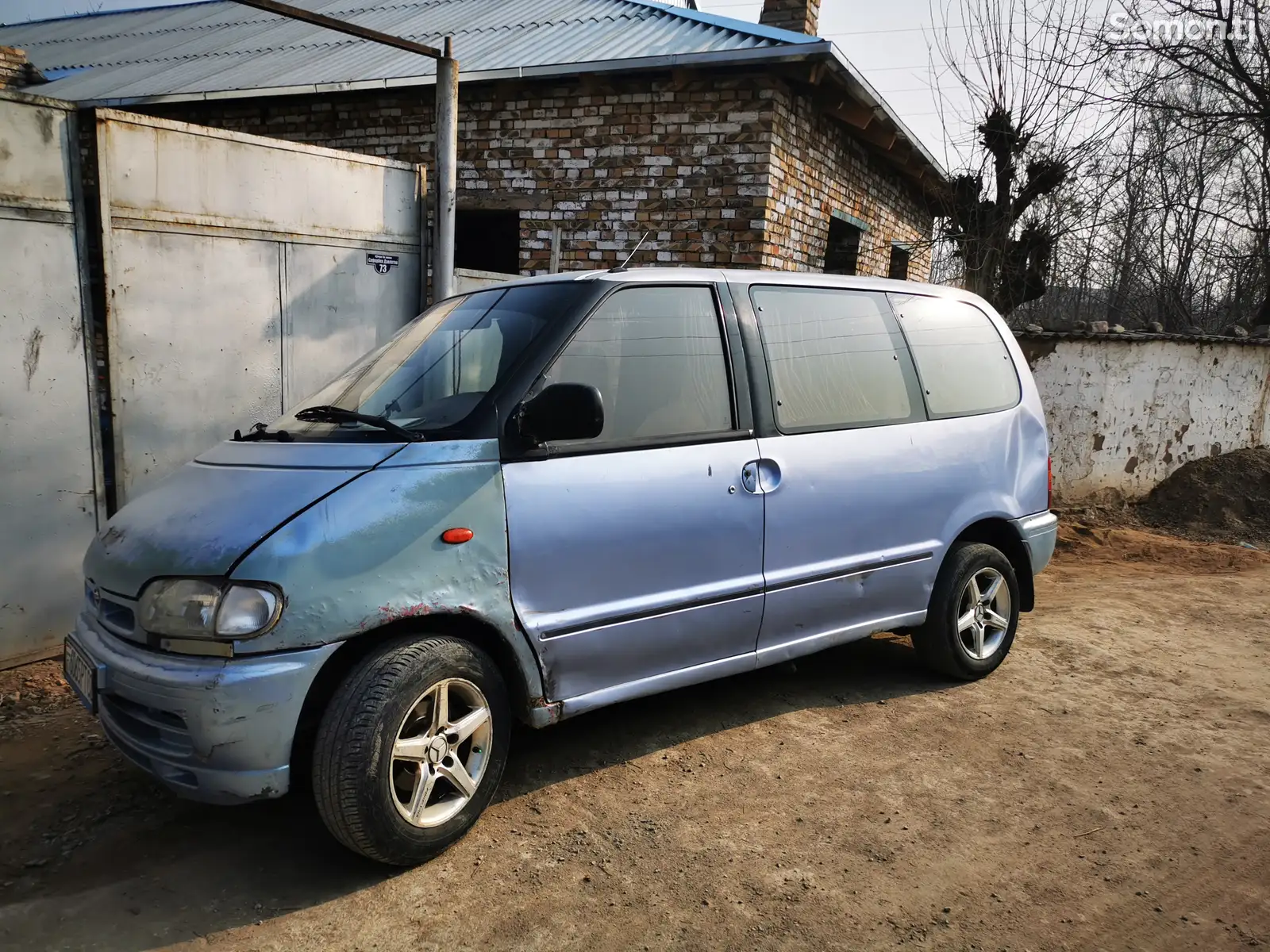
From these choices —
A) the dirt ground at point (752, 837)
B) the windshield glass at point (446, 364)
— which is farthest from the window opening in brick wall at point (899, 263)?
the windshield glass at point (446, 364)

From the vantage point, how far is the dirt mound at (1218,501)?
8883 millimetres

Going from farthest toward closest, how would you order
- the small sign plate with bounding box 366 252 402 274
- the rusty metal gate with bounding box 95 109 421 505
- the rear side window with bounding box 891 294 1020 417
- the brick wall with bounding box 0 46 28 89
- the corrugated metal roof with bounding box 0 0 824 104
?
the brick wall with bounding box 0 46 28 89, the corrugated metal roof with bounding box 0 0 824 104, the small sign plate with bounding box 366 252 402 274, the rusty metal gate with bounding box 95 109 421 505, the rear side window with bounding box 891 294 1020 417

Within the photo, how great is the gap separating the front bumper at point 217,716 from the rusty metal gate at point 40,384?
90.9 inches

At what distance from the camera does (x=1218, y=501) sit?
9.10 meters

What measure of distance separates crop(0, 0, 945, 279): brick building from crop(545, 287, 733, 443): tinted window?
483cm

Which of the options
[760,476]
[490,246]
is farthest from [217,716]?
[490,246]

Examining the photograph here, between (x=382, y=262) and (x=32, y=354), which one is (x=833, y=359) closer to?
(x=382, y=262)

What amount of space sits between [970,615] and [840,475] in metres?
1.25

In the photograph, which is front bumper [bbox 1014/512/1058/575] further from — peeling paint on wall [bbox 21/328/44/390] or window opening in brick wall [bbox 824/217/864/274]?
window opening in brick wall [bbox 824/217/864/274]

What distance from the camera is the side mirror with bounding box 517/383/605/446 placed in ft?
9.50

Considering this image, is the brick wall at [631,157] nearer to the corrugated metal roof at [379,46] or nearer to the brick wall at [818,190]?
the brick wall at [818,190]

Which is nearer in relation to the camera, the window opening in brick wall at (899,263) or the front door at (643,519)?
the front door at (643,519)

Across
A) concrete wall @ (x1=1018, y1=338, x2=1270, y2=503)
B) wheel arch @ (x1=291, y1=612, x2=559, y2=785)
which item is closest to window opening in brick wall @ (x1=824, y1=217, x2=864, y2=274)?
concrete wall @ (x1=1018, y1=338, x2=1270, y2=503)

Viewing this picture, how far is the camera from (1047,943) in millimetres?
2525
